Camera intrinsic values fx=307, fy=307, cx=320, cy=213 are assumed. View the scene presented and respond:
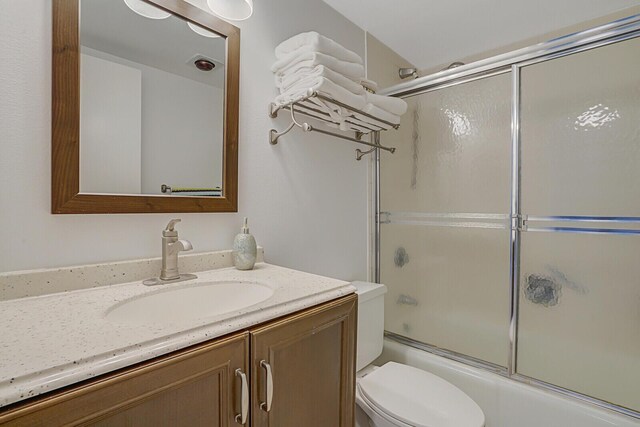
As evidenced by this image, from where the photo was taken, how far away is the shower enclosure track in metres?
1.26

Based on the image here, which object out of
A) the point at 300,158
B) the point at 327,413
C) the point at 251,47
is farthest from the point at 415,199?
the point at 327,413

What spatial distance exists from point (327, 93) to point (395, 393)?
1.22 metres

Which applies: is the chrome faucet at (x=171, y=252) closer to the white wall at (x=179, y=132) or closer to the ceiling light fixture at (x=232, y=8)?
the white wall at (x=179, y=132)

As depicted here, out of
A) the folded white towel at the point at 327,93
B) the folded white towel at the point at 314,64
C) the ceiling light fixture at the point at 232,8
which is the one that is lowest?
the folded white towel at the point at 327,93

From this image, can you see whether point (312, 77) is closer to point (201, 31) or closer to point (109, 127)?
point (201, 31)

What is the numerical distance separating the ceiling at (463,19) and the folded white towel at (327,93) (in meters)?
0.66

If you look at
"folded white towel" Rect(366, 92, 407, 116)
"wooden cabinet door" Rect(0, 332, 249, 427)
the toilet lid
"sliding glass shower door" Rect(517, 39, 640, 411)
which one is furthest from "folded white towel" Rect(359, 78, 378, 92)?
the toilet lid

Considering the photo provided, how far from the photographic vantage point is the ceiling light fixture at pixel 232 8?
3.48 ft

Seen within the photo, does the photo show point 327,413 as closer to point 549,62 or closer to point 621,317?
point 621,317

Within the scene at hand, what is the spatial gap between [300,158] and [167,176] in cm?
61

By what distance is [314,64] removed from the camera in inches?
44.5

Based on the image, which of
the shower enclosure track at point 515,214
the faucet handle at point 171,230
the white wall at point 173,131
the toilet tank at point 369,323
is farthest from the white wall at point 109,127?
the shower enclosure track at point 515,214

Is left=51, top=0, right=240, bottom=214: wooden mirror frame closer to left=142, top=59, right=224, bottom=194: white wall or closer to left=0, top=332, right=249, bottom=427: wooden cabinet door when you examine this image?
left=142, top=59, right=224, bottom=194: white wall

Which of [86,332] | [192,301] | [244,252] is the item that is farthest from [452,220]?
[86,332]
